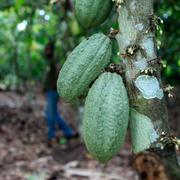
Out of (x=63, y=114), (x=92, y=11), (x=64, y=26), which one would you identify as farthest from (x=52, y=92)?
(x=92, y=11)

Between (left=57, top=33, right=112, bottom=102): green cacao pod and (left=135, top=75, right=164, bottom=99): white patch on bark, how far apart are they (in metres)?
0.13

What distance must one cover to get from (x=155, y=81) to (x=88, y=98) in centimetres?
18

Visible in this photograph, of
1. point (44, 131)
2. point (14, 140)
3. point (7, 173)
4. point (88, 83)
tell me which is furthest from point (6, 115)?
point (88, 83)

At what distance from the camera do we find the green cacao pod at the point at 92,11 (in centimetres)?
133

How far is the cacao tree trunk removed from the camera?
1201 millimetres

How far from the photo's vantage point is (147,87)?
1.22m

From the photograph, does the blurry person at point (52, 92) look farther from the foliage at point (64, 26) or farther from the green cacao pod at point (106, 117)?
the green cacao pod at point (106, 117)

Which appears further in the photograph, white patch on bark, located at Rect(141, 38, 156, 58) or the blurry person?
the blurry person

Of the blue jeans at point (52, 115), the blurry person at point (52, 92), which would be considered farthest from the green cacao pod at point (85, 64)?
the blue jeans at point (52, 115)

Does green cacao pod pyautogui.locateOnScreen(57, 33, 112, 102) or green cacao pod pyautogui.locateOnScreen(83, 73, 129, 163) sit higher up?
green cacao pod pyautogui.locateOnScreen(57, 33, 112, 102)

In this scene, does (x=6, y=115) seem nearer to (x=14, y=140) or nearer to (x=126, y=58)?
(x=14, y=140)

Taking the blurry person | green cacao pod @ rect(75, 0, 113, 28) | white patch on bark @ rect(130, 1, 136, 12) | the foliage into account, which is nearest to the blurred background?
the foliage

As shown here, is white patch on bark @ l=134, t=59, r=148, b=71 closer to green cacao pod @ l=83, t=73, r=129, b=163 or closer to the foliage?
green cacao pod @ l=83, t=73, r=129, b=163

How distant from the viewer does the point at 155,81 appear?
1.24m
